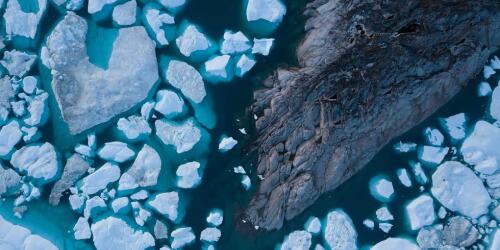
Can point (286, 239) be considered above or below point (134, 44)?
below

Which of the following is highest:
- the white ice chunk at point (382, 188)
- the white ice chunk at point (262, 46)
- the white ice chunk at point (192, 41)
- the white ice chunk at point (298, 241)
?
the white ice chunk at point (192, 41)

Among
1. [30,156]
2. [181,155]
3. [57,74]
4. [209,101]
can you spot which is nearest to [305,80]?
[209,101]

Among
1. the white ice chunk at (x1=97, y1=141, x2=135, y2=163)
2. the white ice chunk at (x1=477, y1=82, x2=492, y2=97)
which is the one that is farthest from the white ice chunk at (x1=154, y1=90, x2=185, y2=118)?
the white ice chunk at (x1=477, y1=82, x2=492, y2=97)

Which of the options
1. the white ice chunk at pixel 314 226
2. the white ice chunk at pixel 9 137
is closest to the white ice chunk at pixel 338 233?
the white ice chunk at pixel 314 226

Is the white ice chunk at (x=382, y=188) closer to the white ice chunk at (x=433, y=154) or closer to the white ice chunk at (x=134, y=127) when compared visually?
the white ice chunk at (x=433, y=154)

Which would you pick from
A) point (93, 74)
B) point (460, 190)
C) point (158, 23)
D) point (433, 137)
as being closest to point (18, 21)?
point (93, 74)

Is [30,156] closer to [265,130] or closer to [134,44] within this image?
[134,44]

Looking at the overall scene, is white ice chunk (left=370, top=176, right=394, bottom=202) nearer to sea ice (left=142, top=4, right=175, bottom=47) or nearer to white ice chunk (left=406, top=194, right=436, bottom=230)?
white ice chunk (left=406, top=194, right=436, bottom=230)
